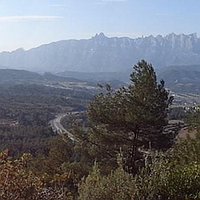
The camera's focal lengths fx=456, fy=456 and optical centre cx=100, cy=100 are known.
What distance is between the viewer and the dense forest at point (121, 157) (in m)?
6.65

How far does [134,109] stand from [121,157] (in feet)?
15.5

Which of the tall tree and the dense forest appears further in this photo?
the tall tree

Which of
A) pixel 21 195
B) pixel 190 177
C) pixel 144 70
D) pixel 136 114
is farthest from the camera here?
pixel 144 70

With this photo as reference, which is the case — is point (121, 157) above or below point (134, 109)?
below

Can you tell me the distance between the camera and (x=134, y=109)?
12.8 metres

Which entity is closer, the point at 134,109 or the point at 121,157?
the point at 121,157

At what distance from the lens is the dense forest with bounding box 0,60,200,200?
262 inches

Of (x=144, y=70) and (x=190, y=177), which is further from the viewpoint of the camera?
(x=144, y=70)

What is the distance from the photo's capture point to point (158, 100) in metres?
13.2

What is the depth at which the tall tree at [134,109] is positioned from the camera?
43.1ft

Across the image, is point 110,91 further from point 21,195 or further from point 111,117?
point 21,195

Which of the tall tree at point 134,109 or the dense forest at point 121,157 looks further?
the tall tree at point 134,109

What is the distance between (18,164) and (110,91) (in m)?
8.05

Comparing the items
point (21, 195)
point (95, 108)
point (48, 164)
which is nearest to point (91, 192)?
point (21, 195)
